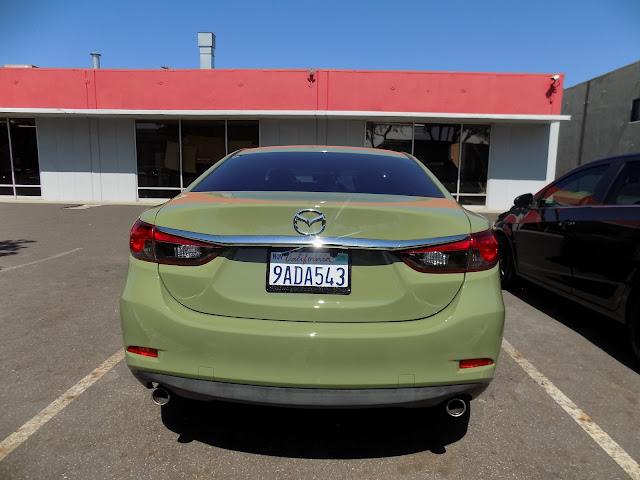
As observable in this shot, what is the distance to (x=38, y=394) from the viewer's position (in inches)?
113

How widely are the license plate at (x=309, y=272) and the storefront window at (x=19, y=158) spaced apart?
18312 millimetres

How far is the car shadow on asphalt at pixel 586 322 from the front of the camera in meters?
3.79

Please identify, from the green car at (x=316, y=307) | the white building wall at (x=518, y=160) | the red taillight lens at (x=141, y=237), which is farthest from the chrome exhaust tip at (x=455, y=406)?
the white building wall at (x=518, y=160)

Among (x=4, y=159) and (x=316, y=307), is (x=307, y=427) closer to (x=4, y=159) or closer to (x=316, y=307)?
(x=316, y=307)

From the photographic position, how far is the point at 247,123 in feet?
52.8

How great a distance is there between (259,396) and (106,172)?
16880mm

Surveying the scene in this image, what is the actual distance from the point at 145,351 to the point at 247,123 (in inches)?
585

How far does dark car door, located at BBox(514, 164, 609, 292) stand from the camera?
4223mm

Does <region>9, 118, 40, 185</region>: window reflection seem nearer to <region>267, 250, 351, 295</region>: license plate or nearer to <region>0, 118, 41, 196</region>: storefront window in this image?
<region>0, 118, 41, 196</region>: storefront window

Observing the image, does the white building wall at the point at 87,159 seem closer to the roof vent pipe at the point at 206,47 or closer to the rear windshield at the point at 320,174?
the roof vent pipe at the point at 206,47

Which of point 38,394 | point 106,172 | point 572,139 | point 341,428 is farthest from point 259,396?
point 572,139

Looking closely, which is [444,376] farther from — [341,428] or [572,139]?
[572,139]

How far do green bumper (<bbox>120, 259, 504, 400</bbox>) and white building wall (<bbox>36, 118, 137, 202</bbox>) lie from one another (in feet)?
52.9

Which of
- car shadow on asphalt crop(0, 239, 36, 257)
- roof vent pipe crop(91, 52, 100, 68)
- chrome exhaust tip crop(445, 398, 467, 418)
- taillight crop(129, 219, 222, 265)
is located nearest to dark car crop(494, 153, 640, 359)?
chrome exhaust tip crop(445, 398, 467, 418)
